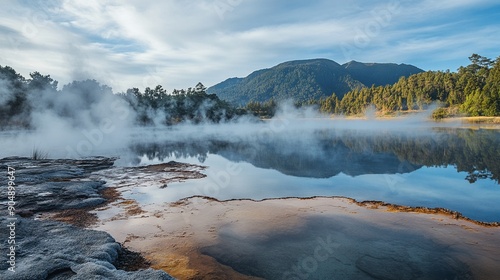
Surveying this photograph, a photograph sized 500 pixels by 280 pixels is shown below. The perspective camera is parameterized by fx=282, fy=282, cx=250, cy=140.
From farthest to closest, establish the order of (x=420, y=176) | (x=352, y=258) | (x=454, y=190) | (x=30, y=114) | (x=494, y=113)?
(x=494, y=113) < (x=30, y=114) < (x=420, y=176) < (x=454, y=190) < (x=352, y=258)

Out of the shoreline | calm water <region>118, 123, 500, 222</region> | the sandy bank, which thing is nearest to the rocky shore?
the shoreline

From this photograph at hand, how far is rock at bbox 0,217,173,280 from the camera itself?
5809 millimetres

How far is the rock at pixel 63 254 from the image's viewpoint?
19.1 ft

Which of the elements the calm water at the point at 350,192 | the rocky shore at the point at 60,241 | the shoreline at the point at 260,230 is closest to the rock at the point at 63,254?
the rocky shore at the point at 60,241

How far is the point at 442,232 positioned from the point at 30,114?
66.7m

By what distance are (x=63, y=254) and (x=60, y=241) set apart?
1228 millimetres

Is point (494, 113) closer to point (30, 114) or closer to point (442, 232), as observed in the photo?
point (442, 232)

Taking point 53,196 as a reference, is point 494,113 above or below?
above

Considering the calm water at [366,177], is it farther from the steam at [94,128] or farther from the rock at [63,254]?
the steam at [94,128]

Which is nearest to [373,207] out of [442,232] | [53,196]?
[442,232]

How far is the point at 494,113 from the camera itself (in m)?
60.4

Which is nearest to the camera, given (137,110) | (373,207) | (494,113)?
(373,207)

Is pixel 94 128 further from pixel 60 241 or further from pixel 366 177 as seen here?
pixel 60 241

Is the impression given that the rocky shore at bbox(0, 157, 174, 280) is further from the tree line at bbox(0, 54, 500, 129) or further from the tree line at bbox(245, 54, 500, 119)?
the tree line at bbox(245, 54, 500, 119)
